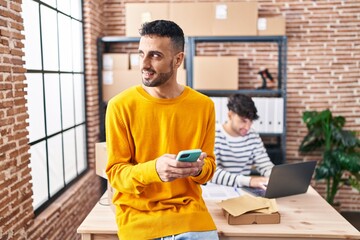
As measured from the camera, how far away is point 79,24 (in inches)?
158

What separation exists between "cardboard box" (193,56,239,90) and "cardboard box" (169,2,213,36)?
0.28m

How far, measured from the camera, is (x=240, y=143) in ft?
9.59

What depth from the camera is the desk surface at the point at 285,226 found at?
1848 mm

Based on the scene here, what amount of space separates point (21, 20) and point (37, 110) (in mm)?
754

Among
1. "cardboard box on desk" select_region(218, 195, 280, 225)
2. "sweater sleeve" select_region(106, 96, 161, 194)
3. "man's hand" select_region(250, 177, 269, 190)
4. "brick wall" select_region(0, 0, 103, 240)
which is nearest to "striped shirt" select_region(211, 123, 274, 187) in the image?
"man's hand" select_region(250, 177, 269, 190)

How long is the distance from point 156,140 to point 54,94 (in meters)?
2.09

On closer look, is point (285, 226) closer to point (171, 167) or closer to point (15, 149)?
point (171, 167)

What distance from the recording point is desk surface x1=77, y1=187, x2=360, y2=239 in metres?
1.85

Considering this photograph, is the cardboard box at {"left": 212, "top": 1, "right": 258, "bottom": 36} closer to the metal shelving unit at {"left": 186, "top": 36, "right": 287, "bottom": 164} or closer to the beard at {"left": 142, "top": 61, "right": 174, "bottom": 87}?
the metal shelving unit at {"left": 186, "top": 36, "right": 287, "bottom": 164}

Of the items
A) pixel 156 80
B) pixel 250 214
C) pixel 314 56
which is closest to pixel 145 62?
pixel 156 80

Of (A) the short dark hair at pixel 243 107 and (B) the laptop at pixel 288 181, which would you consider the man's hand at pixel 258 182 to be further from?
(A) the short dark hair at pixel 243 107

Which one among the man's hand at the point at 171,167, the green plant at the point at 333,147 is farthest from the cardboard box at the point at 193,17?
the man's hand at the point at 171,167

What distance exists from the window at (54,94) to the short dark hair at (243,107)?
145cm

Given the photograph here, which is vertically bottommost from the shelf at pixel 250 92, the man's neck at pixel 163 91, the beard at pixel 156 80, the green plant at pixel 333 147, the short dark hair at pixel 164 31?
the green plant at pixel 333 147
